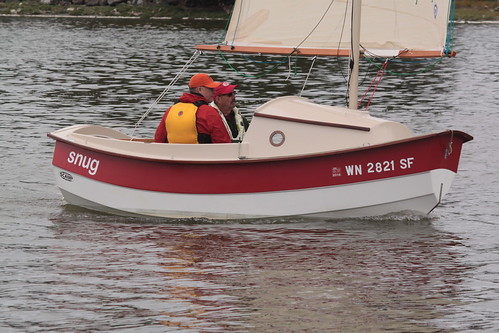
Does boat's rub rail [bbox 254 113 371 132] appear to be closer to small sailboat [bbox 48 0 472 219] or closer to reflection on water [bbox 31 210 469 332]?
small sailboat [bbox 48 0 472 219]

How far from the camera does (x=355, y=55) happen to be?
56.2ft

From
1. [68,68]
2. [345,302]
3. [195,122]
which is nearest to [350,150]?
[195,122]

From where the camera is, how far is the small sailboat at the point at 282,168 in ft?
50.0

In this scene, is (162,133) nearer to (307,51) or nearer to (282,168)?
(282,168)

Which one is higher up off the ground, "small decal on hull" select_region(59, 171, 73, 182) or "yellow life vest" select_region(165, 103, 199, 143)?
"yellow life vest" select_region(165, 103, 199, 143)

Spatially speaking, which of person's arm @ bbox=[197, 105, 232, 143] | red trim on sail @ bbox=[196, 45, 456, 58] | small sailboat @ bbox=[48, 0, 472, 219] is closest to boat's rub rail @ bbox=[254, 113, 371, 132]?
small sailboat @ bbox=[48, 0, 472, 219]

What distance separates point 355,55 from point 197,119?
9.69 feet

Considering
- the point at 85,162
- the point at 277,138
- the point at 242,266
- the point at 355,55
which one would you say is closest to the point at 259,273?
the point at 242,266

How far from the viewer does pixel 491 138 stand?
2666cm

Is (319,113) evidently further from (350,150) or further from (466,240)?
(466,240)

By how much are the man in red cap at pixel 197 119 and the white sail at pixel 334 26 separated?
1.96m

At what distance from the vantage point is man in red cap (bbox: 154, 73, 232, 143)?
16.0 metres

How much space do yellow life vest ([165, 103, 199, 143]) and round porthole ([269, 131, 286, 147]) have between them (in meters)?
1.29

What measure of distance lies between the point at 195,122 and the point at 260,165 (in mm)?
1360
